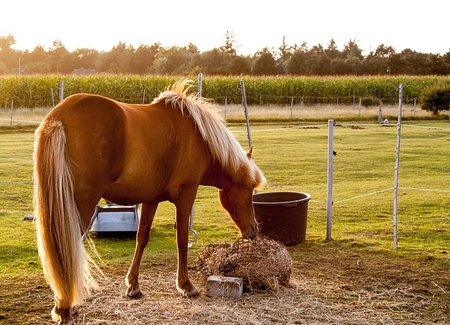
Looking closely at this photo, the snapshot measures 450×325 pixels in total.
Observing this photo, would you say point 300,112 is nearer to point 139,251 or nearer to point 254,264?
point 254,264

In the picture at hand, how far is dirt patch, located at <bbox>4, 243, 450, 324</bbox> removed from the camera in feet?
15.0

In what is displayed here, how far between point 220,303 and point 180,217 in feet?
2.62

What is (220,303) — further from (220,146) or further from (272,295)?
(220,146)

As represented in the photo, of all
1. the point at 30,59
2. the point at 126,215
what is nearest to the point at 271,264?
the point at 126,215

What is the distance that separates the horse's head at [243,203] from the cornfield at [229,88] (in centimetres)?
2495

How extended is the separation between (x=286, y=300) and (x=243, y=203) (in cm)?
99

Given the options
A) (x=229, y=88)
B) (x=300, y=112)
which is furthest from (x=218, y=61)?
(x=300, y=112)

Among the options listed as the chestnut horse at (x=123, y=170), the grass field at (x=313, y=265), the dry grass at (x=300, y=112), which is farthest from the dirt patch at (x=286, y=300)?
the dry grass at (x=300, y=112)

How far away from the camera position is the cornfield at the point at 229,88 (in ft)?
106

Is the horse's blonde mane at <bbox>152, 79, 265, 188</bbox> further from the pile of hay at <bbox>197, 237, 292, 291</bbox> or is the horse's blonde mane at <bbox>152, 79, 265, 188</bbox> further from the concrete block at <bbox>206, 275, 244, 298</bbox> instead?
the concrete block at <bbox>206, 275, 244, 298</bbox>

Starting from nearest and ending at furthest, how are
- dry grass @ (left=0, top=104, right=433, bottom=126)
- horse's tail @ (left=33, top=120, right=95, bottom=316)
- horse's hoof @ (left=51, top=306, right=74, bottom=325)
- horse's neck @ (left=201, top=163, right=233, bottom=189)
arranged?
horse's tail @ (left=33, top=120, right=95, bottom=316), horse's hoof @ (left=51, top=306, right=74, bottom=325), horse's neck @ (left=201, top=163, right=233, bottom=189), dry grass @ (left=0, top=104, right=433, bottom=126)

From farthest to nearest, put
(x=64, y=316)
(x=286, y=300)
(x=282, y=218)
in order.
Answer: (x=282, y=218) < (x=286, y=300) < (x=64, y=316)

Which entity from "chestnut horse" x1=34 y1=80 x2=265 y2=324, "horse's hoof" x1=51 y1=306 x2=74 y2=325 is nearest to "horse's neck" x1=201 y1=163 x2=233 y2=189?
"chestnut horse" x1=34 y1=80 x2=265 y2=324

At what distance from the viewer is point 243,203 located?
215 inches
